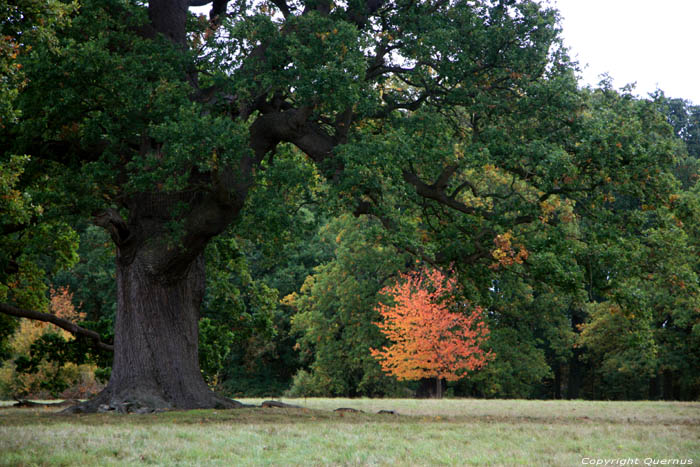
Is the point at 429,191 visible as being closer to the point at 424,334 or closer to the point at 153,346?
the point at 153,346

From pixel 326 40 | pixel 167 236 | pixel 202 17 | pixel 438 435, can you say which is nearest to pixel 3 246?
pixel 167 236

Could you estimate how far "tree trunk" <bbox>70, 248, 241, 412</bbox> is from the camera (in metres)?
13.9

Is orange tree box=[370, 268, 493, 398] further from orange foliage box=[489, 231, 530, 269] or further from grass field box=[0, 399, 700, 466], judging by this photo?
grass field box=[0, 399, 700, 466]

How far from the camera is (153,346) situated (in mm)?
14148

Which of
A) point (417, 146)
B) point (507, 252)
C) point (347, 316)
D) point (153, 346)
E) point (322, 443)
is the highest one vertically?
point (417, 146)

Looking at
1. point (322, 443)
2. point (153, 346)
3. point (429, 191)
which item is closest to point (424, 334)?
point (429, 191)

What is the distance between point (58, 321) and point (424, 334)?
16696 mm

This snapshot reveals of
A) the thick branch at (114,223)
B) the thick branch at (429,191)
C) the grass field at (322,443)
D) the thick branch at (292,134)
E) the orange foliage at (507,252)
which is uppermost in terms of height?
the thick branch at (292,134)

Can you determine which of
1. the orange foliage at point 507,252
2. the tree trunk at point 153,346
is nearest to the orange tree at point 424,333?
the tree trunk at point 153,346

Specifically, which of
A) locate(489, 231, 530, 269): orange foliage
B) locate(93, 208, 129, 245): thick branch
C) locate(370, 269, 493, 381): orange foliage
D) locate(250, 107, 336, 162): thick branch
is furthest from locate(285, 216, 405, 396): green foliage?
locate(489, 231, 530, 269): orange foliage

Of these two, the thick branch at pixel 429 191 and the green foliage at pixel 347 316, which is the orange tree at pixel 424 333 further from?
the thick branch at pixel 429 191

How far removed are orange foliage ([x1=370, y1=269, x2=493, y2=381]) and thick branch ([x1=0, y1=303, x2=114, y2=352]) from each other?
1350 centimetres

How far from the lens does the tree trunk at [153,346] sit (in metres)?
13.9

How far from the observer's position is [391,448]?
26.8 feet
